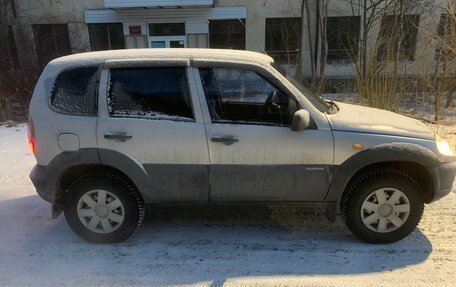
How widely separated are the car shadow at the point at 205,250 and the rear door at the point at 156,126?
410 mm

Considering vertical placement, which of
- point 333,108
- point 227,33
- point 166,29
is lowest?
point 333,108

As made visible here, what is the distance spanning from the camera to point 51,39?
74.1 ft

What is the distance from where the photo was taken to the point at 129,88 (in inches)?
144

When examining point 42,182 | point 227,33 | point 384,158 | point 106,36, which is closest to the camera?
point 384,158

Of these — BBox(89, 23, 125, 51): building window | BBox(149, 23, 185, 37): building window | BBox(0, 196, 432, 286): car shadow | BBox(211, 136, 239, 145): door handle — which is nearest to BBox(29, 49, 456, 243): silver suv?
BBox(211, 136, 239, 145): door handle

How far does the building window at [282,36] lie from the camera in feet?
70.5

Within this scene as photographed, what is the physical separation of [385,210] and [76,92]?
3099mm

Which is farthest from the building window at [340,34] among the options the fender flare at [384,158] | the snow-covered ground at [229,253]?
the fender flare at [384,158]

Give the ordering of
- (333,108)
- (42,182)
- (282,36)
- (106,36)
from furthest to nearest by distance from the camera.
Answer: (106,36) < (282,36) < (333,108) < (42,182)

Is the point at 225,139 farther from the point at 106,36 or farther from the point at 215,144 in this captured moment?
the point at 106,36

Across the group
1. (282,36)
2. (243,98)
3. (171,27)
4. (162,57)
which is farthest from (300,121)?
(171,27)

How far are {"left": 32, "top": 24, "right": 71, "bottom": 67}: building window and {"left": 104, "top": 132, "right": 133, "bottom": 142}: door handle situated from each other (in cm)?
2112

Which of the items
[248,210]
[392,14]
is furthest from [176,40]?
[248,210]

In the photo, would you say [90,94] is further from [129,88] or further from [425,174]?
[425,174]
